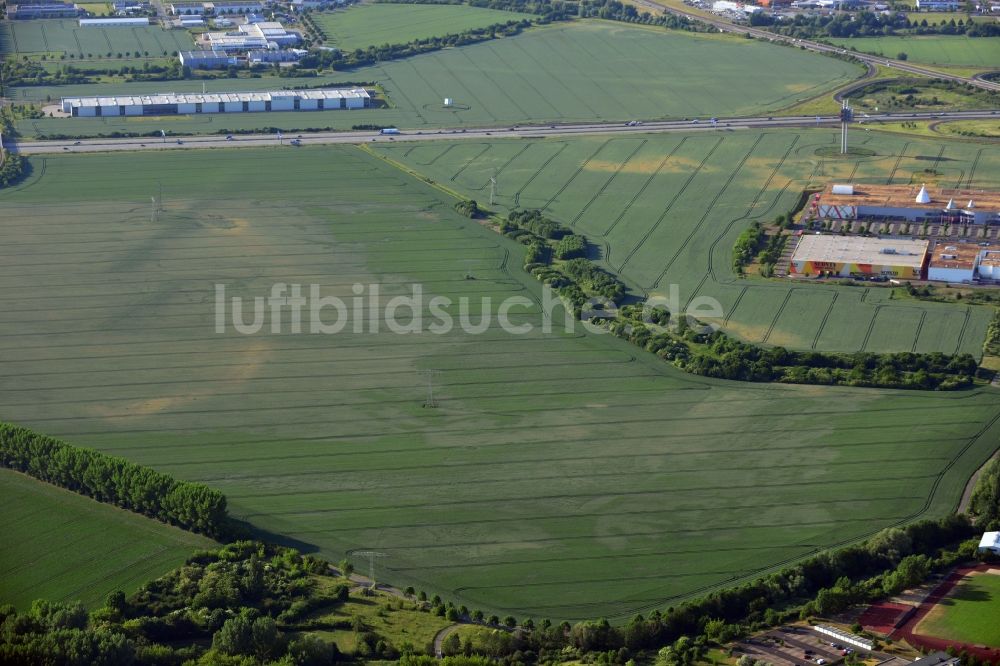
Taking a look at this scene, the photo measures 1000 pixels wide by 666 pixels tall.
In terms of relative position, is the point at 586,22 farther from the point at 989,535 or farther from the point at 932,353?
the point at 989,535

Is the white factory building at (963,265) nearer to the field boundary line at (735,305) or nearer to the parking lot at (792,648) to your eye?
the field boundary line at (735,305)

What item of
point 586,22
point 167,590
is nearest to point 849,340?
point 167,590

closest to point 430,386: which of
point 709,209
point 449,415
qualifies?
point 449,415

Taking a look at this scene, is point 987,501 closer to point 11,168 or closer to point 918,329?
point 918,329

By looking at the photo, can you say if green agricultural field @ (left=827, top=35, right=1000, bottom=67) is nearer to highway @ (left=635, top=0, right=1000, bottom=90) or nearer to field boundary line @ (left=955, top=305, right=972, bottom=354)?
highway @ (left=635, top=0, right=1000, bottom=90)

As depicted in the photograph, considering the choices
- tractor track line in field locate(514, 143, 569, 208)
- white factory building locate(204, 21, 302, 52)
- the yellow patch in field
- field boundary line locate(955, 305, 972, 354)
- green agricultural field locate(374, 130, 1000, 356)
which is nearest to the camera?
the yellow patch in field

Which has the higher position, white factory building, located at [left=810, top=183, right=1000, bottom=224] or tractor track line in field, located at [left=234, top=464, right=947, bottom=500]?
white factory building, located at [left=810, top=183, right=1000, bottom=224]

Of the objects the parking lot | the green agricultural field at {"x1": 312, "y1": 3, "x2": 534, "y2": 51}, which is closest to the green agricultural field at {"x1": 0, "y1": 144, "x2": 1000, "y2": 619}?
the parking lot
